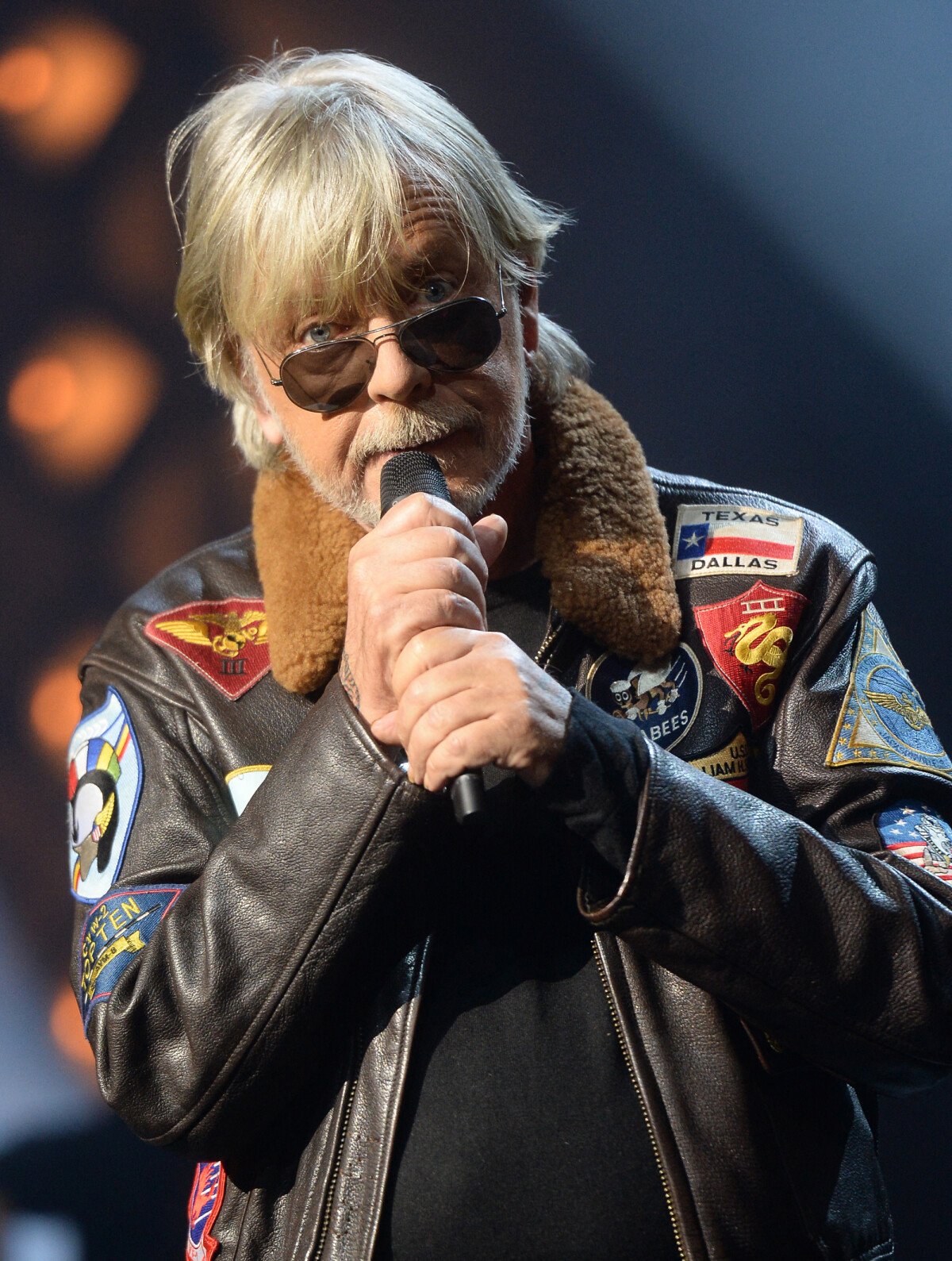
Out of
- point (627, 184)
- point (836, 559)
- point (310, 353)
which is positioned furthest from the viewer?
point (627, 184)

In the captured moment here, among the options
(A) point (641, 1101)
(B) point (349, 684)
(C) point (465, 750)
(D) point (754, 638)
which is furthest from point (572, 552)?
(A) point (641, 1101)

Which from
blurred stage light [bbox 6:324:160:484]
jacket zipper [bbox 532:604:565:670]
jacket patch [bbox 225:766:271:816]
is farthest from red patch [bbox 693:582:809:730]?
blurred stage light [bbox 6:324:160:484]

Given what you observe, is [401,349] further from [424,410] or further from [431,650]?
[431,650]

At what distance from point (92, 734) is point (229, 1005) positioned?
44 centimetres

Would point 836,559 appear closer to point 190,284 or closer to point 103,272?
point 190,284

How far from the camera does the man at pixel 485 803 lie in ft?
3.13

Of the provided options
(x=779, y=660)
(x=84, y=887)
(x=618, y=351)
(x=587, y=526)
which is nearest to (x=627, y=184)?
(x=618, y=351)

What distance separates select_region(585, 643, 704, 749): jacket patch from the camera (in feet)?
3.90

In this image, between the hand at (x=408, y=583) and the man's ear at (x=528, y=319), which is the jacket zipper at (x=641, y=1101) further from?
the man's ear at (x=528, y=319)

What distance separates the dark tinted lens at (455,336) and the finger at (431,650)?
372 millimetres

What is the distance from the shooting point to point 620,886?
930mm

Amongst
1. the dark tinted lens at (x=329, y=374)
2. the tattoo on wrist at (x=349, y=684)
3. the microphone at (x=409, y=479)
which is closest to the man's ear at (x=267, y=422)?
the dark tinted lens at (x=329, y=374)

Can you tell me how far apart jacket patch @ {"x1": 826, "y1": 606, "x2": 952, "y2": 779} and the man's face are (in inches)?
16.2

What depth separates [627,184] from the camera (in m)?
1.65
